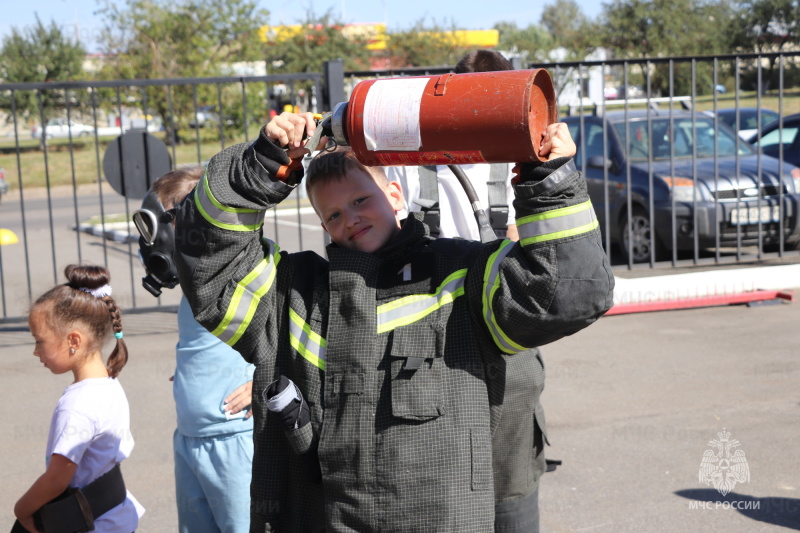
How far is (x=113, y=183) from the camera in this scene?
738 cm

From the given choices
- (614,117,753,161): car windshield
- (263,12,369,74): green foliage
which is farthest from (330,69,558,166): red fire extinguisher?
(263,12,369,74): green foliage

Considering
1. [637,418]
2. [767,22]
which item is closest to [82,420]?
[637,418]

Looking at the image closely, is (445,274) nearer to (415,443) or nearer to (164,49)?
(415,443)

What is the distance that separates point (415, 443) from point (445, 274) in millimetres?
383

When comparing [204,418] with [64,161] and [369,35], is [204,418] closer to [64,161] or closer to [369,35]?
[64,161]

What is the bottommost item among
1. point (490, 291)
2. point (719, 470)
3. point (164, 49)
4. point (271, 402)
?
point (719, 470)

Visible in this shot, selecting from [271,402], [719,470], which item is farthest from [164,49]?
[271,402]

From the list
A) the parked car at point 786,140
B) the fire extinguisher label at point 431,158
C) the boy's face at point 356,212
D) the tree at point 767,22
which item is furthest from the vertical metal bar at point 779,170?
the tree at point 767,22

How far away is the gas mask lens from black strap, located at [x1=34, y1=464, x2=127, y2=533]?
0.79m

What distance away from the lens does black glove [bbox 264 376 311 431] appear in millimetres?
1930

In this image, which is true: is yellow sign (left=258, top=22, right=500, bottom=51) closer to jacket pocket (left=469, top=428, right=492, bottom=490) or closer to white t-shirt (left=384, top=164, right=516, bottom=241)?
white t-shirt (left=384, top=164, right=516, bottom=241)

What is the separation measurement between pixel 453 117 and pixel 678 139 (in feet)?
28.8

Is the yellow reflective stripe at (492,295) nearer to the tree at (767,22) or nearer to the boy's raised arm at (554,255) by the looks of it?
the boy's raised arm at (554,255)

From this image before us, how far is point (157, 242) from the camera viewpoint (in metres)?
2.95
